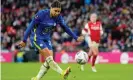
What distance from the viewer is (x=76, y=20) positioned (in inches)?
1305

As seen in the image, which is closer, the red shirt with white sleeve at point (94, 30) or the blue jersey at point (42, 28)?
the blue jersey at point (42, 28)

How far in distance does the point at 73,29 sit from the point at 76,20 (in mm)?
1463

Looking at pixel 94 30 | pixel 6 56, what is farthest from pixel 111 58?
pixel 94 30

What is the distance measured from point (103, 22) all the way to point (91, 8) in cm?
179

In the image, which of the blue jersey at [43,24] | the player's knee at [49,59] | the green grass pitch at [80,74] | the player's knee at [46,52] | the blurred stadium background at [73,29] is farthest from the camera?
the blurred stadium background at [73,29]

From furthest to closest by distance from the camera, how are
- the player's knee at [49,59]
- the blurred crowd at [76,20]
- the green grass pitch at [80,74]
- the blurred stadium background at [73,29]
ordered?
the blurred crowd at [76,20]
the blurred stadium background at [73,29]
the green grass pitch at [80,74]
the player's knee at [49,59]

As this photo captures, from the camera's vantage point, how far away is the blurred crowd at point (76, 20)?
30.2m

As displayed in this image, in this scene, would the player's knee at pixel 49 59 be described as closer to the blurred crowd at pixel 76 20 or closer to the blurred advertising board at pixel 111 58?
the blurred advertising board at pixel 111 58

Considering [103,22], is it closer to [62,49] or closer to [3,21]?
[62,49]

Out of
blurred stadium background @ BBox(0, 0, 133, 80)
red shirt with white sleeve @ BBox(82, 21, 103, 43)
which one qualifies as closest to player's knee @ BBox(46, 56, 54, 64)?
red shirt with white sleeve @ BBox(82, 21, 103, 43)

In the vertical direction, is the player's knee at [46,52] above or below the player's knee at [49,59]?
above

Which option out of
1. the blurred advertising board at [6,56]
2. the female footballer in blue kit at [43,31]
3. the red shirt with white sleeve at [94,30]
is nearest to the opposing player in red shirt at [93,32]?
the red shirt with white sleeve at [94,30]

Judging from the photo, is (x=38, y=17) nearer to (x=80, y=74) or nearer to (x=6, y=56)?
(x=80, y=74)

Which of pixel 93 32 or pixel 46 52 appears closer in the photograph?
pixel 46 52
